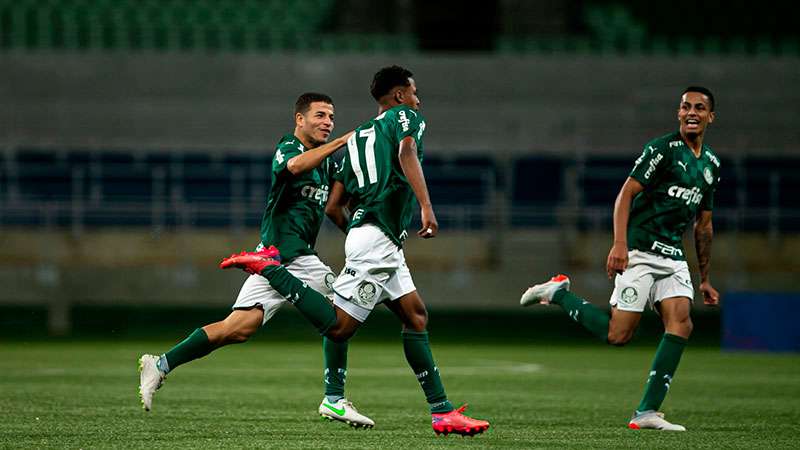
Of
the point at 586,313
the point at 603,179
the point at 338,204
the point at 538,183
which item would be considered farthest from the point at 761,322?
the point at 338,204

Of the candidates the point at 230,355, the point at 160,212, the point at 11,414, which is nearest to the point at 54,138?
the point at 160,212

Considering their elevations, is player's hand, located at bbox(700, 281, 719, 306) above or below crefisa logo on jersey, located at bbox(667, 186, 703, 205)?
below

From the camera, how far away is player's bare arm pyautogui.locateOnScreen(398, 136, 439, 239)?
6227mm

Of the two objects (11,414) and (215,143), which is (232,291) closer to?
(215,143)

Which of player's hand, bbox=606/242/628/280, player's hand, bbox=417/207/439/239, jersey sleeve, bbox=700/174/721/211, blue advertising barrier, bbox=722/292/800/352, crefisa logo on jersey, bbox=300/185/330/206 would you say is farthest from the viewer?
blue advertising barrier, bbox=722/292/800/352

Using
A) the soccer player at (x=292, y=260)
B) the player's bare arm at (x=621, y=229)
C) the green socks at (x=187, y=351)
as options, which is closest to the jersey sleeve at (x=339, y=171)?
the soccer player at (x=292, y=260)

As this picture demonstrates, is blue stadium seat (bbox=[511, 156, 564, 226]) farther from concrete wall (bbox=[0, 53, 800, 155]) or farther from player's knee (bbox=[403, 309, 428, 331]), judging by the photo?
player's knee (bbox=[403, 309, 428, 331])

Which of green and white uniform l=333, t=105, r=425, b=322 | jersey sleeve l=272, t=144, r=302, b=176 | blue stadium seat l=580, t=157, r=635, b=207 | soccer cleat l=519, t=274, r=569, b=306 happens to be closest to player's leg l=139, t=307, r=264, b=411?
green and white uniform l=333, t=105, r=425, b=322

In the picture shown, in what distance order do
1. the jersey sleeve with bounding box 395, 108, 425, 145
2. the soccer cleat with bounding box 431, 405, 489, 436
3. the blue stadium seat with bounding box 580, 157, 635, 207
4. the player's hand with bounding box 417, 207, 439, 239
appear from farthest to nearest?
the blue stadium seat with bounding box 580, 157, 635, 207 < the jersey sleeve with bounding box 395, 108, 425, 145 < the soccer cleat with bounding box 431, 405, 489, 436 < the player's hand with bounding box 417, 207, 439, 239

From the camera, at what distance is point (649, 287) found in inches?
287

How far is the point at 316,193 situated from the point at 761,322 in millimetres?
11180

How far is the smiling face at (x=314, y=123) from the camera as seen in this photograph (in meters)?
7.14

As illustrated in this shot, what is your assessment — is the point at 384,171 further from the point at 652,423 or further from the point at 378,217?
the point at 652,423

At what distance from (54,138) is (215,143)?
9.74 ft
